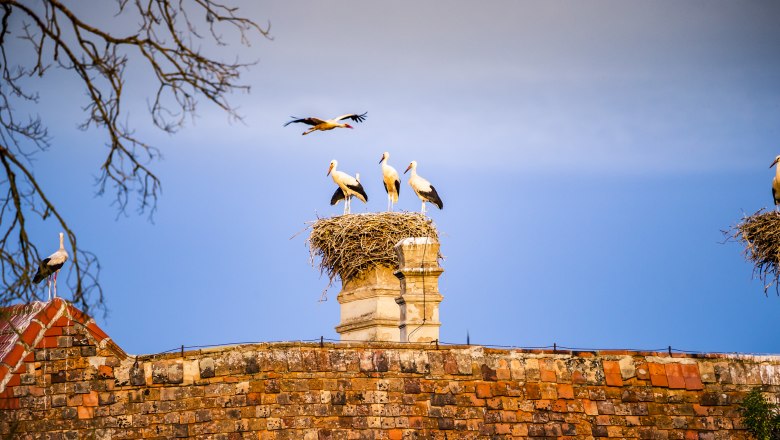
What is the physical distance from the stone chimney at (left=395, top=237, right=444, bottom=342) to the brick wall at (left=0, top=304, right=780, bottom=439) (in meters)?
1.75

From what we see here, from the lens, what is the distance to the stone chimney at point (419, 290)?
1312cm

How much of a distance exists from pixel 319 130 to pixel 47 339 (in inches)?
272

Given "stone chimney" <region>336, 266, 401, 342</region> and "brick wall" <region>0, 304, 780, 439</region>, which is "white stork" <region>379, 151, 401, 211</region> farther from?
"brick wall" <region>0, 304, 780, 439</region>

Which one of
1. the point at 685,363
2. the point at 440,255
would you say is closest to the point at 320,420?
the point at 685,363

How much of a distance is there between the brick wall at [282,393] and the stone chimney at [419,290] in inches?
68.8

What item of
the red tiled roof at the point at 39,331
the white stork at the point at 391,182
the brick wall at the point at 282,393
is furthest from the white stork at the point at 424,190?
the red tiled roof at the point at 39,331

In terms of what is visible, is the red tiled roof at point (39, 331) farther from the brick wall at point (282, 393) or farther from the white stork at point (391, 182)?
the white stork at point (391, 182)

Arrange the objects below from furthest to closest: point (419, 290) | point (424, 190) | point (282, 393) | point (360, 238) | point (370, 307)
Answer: point (424, 190), point (360, 238), point (370, 307), point (419, 290), point (282, 393)

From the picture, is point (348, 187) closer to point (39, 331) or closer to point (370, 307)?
point (370, 307)

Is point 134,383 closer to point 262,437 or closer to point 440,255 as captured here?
point 262,437

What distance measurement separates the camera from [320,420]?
1080cm

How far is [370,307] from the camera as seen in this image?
15.7 m

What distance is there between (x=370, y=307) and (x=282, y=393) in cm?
503

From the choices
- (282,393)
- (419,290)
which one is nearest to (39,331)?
(282,393)
